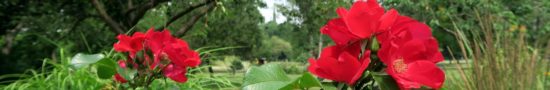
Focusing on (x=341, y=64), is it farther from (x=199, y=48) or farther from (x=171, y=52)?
(x=199, y=48)

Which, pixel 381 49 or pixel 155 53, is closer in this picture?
pixel 381 49

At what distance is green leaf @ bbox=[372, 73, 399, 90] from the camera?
0.66 meters

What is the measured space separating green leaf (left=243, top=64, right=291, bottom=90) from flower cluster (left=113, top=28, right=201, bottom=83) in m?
0.46

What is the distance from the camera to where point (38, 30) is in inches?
281

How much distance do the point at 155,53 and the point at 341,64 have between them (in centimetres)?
55

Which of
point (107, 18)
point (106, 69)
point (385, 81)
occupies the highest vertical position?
point (107, 18)

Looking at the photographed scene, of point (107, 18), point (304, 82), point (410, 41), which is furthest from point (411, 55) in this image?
point (107, 18)

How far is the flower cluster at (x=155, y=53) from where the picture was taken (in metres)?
1.12

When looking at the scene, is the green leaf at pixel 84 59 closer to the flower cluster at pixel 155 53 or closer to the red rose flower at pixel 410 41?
the flower cluster at pixel 155 53

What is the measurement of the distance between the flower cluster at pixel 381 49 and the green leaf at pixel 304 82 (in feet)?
0.08

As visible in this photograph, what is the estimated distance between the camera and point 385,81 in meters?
0.67

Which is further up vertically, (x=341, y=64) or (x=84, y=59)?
(x=84, y=59)

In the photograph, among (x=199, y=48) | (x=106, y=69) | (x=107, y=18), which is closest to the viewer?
(x=106, y=69)

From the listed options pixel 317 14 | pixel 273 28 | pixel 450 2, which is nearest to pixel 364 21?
pixel 317 14
